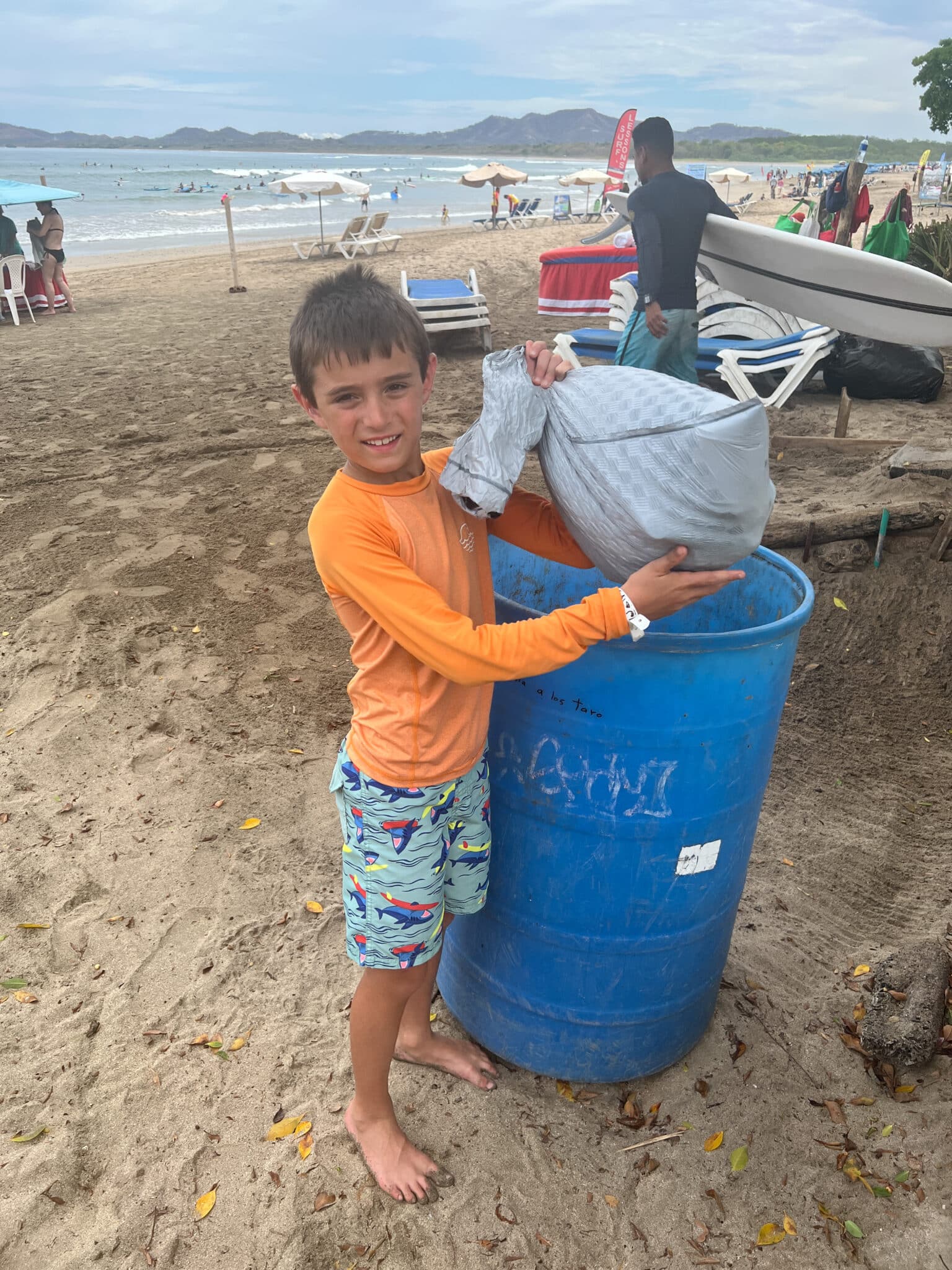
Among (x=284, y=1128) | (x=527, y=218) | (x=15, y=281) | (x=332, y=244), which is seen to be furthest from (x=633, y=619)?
(x=527, y=218)

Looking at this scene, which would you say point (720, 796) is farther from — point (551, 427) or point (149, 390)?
point (149, 390)

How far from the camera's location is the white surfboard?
91.0 inches

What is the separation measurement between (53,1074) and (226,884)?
2.38ft

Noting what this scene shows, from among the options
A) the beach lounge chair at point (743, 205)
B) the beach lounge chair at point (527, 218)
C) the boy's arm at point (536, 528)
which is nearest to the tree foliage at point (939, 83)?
the beach lounge chair at point (743, 205)

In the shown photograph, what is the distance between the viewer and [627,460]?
1.43 meters

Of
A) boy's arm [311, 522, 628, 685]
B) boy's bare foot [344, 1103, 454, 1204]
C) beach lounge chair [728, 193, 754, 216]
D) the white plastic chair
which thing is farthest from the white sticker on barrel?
beach lounge chair [728, 193, 754, 216]

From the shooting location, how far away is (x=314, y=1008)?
2330mm

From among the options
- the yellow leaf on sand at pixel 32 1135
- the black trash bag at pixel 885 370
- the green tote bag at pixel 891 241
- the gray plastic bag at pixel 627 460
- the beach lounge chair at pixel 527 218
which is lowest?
the beach lounge chair at pixel 527 218

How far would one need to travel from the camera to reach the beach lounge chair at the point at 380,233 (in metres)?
20.0

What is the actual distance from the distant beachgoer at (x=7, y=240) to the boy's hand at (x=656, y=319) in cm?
1075

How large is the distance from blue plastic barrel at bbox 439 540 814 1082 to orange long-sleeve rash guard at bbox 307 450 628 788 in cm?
14

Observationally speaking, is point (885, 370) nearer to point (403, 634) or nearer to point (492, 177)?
point (403, 634)

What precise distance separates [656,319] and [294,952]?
185 inches

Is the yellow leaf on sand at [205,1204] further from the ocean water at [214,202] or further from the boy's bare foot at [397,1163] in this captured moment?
the ocean water at [214,202]
